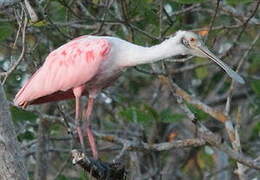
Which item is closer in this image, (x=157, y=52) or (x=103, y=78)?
(x=157, y=52)

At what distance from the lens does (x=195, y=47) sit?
5.99m

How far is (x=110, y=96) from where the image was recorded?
8188 millimetres

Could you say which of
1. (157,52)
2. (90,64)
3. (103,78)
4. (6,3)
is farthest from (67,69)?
(6,3)

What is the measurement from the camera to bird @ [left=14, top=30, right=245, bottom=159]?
602cm

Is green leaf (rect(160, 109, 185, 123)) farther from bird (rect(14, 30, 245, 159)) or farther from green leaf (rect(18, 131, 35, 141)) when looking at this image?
green leaf (rect(18, 131, 35, 141))

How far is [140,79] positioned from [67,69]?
10.6 ft

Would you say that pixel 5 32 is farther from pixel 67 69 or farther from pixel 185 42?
pixel 185 42

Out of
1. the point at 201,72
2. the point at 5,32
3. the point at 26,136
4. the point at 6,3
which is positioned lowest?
the point at 201,72

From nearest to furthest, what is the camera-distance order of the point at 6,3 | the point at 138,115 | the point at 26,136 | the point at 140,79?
the point at 6,3 → the point at 138,115 → the point at 26,136 → the point at 140,79

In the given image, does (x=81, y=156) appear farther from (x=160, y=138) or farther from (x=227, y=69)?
(x=160, y=138)

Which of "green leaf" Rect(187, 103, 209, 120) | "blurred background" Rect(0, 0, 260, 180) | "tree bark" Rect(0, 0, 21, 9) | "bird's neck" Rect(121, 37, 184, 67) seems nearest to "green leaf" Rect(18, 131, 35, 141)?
"blurred background" Rect(0, 0, 260, 180)

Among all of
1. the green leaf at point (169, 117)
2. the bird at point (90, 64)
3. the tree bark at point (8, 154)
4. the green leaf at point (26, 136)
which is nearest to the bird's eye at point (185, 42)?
the bird at point (90, 64)

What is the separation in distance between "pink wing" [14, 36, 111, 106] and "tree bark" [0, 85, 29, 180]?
5.33ft

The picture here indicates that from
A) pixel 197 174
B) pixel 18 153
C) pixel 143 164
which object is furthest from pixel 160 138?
pixel 18 153
